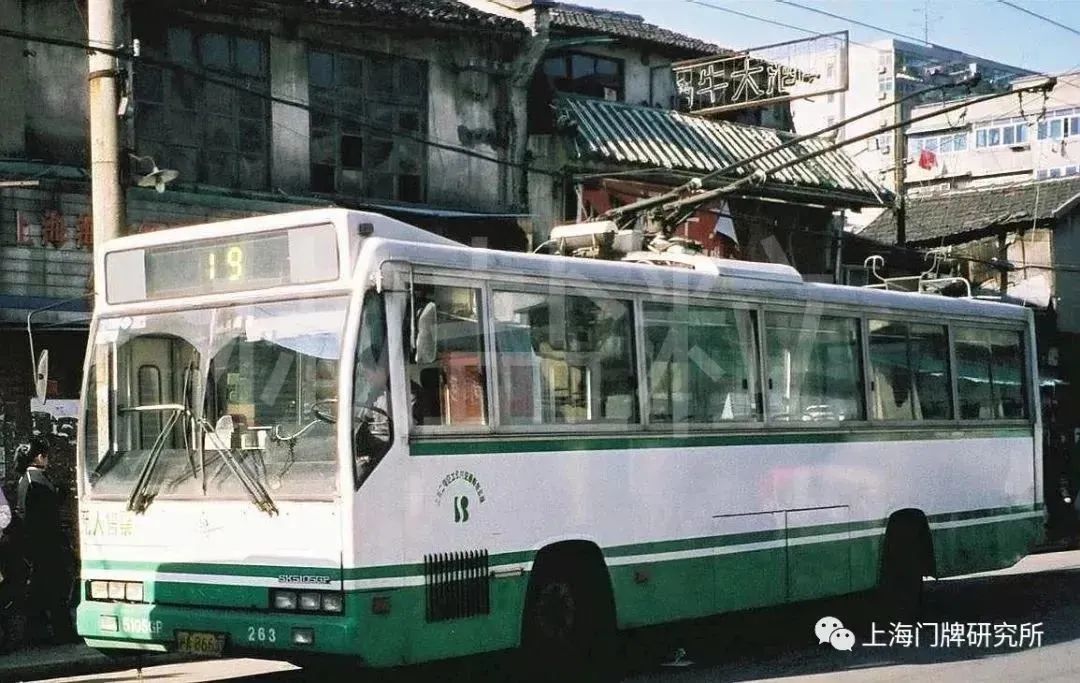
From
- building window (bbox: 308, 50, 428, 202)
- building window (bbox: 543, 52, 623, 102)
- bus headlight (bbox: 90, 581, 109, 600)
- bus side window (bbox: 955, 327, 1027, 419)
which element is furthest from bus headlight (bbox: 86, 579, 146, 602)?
building window (bbox: 543, 52, 623, 102)

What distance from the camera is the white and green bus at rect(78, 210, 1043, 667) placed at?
359 inches

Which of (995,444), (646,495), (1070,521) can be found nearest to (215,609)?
(646,495)

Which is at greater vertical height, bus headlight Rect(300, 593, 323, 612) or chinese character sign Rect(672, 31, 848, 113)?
chinese character sign Rect(672, 31, 848, 113)

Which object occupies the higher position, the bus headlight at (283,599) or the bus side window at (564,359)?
the bus side window at (564,359)

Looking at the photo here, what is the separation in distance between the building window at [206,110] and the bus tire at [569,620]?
417 inches

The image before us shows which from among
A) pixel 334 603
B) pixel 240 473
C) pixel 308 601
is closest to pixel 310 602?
pixel 308 601

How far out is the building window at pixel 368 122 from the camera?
860 inches

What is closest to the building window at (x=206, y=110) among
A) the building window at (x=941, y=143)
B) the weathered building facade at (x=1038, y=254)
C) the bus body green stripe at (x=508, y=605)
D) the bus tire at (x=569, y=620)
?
the bus body green stripe at (x=508, y=605)

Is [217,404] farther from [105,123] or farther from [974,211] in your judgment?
A: [974,211]

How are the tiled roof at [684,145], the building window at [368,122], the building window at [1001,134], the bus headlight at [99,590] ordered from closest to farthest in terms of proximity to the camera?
the bus headlight at [99,590] → the building window at [368,122] → the tiled roof at [684,145] → the building window at [1001,134]

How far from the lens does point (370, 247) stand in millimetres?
9227

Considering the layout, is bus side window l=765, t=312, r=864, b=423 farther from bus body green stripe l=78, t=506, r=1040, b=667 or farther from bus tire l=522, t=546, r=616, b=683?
bus tire l=522, t=546, r=616, b=683

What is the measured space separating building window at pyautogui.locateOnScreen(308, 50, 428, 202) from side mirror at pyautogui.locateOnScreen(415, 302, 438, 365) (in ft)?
42.1

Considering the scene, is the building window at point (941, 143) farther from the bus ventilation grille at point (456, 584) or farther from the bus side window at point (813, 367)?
the bus ventilation grille at point (456, 584)
